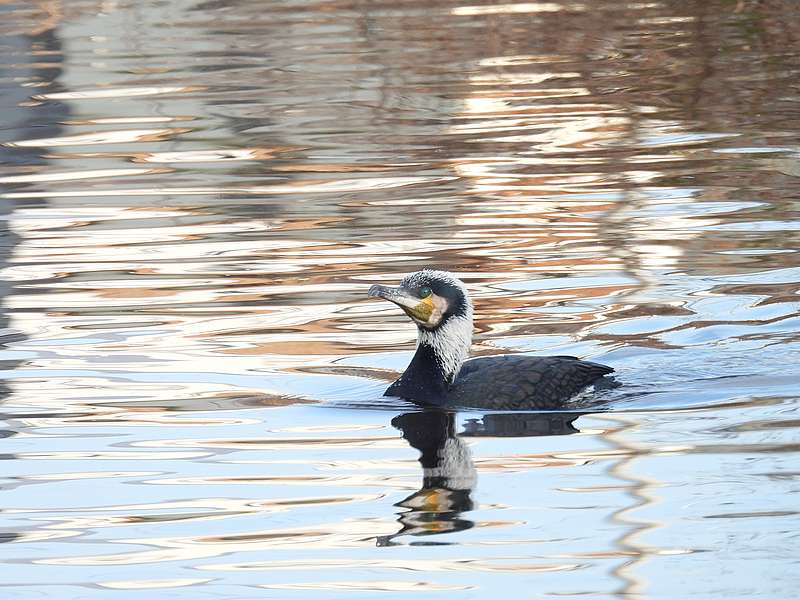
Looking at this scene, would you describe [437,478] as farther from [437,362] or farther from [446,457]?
[437,362]

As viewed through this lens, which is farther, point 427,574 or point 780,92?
point 780,92

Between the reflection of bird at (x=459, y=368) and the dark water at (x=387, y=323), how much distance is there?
0.18 meters

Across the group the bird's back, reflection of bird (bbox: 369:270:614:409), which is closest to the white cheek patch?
reflection of bird (bbox: 369:270:614:409)

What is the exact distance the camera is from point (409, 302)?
8.91 m

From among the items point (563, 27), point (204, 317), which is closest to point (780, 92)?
point (563, 27)

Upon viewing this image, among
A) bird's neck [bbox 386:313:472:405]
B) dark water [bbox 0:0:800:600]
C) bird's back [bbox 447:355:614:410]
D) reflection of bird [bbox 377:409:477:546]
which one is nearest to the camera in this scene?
dark water [bbox 0:0:800:600]

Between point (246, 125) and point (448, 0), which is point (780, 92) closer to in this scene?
point (246, 125)

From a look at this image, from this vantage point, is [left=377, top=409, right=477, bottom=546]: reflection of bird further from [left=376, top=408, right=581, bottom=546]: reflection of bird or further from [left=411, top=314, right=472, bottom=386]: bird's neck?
[left=411, top=314, right=472, bottom=386]: bird's neck

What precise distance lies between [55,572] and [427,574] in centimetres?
134

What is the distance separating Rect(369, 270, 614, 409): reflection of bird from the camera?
8656 millimetres

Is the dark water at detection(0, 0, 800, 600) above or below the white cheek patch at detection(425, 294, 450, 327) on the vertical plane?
below

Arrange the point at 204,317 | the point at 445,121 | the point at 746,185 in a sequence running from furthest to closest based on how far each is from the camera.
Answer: the point at 445,121, the point at 746,185, the point at 204,317

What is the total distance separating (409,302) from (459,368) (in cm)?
43

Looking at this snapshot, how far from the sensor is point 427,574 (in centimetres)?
625
